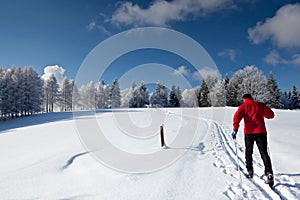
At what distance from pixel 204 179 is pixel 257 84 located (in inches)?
1651

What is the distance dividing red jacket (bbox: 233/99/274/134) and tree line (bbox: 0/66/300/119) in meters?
40.0

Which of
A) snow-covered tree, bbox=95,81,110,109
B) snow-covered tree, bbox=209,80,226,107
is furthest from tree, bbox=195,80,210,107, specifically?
snow-covered tree, bbox=95,81,110,109

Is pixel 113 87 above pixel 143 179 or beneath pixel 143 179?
above

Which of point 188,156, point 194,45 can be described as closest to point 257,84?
point 194,45

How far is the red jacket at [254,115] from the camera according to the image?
4.29 metres

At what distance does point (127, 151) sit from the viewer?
727 cm

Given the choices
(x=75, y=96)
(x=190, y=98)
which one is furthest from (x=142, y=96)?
(x=75, y=96)

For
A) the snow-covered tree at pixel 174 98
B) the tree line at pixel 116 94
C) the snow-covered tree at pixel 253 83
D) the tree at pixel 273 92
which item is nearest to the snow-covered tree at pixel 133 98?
the tree line at pixel 116 94

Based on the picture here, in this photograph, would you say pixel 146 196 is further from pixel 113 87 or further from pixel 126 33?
pixel 113 87

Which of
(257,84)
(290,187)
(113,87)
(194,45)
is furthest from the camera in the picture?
(113,87)

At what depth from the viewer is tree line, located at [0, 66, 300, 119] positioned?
35375 millimetres

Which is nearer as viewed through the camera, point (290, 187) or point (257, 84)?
point (290, 187)

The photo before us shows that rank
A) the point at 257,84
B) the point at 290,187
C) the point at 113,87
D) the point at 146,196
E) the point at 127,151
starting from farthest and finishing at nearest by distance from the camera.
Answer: the point at 113,87, the point at 257,84, the point at 127,151, the point at 290,187, the point at 146,196

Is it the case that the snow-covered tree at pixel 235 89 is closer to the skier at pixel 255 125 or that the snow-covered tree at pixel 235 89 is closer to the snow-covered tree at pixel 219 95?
the snow-covered tree at pixel 219 95
